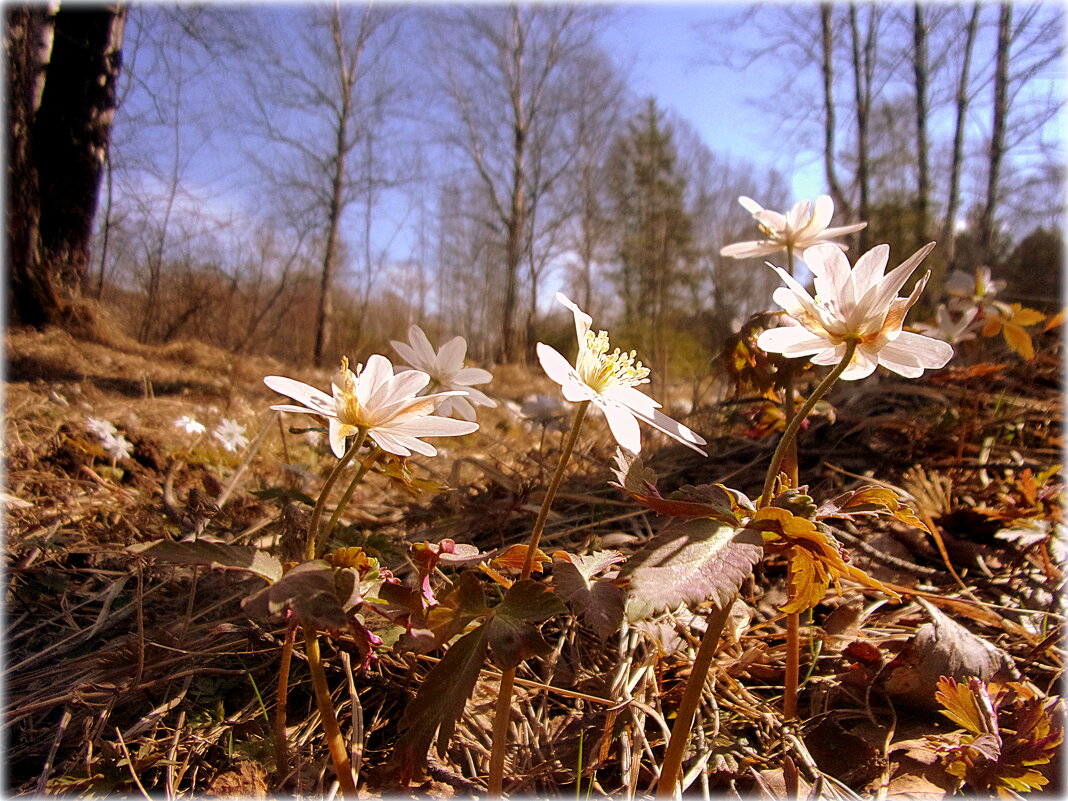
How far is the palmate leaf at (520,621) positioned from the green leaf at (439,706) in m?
0.02

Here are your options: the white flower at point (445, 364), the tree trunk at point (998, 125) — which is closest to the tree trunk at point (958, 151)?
the tree trunk at point (998, 125)

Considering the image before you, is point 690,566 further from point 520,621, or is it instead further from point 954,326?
point 954,326

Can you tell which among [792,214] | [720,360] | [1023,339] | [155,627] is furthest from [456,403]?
[1023,339]

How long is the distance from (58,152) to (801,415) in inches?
293

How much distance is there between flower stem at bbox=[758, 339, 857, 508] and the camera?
0.63 m

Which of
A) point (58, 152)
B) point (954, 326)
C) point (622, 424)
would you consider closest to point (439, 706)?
point (622, 424)

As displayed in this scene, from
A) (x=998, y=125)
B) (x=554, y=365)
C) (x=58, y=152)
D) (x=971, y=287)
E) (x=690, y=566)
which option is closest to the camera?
(x=690, y=566)

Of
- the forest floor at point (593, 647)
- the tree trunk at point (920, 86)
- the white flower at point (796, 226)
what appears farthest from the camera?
the tree trunk at point (920, 86)

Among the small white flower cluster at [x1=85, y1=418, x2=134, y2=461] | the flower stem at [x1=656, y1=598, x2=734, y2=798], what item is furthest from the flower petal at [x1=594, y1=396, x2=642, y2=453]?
the small white flower cluster at [x1=85, y1=418, x2=134, y2=461]

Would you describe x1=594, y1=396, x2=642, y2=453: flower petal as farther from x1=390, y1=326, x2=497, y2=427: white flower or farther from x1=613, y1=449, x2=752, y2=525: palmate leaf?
x1=390, y1=326, x2=497, y2=427: white flower

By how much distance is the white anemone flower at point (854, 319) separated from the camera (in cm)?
66

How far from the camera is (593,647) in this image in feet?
3.80

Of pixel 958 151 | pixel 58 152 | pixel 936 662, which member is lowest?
pixel 936 662

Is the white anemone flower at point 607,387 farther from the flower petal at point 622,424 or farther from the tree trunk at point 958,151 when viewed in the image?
the tree trunk at point 958,151
